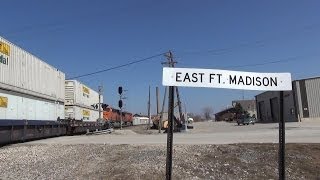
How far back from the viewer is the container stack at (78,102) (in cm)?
4156

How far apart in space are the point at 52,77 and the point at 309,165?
Result: 2509 centimetres

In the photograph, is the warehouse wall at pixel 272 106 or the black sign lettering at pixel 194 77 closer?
the black sign lettering at pixel 194 77

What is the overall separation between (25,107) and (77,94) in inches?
609

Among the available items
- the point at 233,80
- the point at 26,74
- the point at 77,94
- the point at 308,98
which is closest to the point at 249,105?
the point at 308,98

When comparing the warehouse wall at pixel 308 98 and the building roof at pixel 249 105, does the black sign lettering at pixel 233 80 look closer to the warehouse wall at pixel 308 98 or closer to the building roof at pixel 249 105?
the warehouse wall at pixel 308 98

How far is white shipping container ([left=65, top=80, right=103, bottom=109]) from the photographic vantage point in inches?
1653

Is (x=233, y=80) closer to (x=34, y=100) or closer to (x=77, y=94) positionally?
(x=34, y=100)

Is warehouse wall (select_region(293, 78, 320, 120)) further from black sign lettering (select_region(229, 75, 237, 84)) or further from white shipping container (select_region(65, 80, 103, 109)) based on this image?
black sign lettering (select_region(229, 75, 237, 84))

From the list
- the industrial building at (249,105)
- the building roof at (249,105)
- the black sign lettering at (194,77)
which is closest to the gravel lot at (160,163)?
the black sign lettering at (194,77)

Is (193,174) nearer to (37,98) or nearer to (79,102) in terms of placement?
(37,98)

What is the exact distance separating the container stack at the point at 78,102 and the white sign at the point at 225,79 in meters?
33.9

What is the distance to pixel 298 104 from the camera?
250 feet

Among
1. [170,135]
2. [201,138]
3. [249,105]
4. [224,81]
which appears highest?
[249,105]

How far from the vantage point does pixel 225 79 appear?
309 inches
